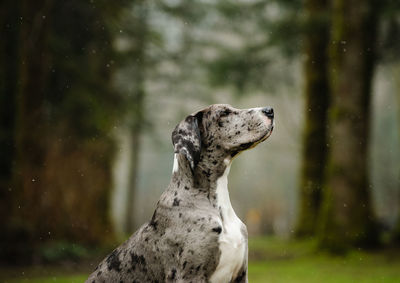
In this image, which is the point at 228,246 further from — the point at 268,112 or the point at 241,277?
the point at 268,112

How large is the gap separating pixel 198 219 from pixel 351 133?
26.8 ft

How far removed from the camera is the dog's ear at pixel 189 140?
3766 millimetres

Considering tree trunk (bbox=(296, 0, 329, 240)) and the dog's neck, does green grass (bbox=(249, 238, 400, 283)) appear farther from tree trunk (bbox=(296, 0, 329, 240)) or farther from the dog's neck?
the dog's neck

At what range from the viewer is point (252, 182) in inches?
1248

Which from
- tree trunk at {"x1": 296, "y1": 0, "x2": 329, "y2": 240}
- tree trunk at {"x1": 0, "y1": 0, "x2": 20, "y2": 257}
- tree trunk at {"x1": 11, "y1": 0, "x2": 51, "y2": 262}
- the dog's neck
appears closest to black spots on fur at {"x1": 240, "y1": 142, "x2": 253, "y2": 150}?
the dog's neck

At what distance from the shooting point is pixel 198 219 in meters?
3.58

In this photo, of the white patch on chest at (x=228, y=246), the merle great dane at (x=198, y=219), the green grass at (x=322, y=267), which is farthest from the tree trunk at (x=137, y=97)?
the white patch on chest at (x=228, y=246)

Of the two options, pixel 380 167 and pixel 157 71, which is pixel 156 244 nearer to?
pixel 157 71


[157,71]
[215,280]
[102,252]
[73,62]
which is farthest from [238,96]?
[215,280]

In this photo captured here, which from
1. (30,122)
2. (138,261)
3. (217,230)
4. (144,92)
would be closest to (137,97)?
(144,92)

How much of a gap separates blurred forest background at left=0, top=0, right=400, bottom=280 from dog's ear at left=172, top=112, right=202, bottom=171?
24.0 feet

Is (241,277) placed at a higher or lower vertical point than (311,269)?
higher

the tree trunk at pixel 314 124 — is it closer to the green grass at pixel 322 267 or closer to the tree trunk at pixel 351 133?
the green grass at pixel 322 267

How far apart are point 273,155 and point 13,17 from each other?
2321cm
